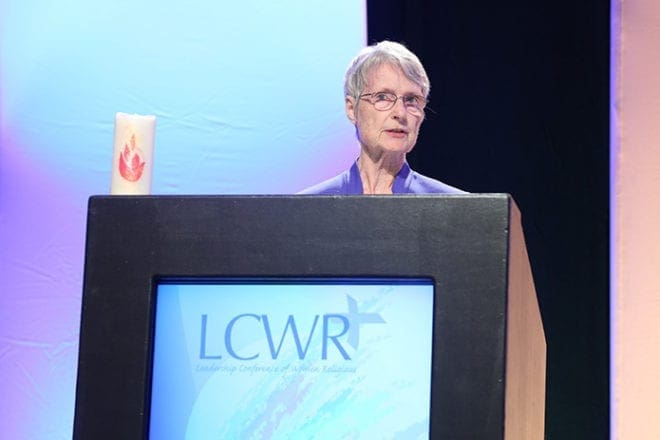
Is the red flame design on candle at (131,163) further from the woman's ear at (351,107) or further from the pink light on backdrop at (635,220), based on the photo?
the pink light on backdrop at (635,220)

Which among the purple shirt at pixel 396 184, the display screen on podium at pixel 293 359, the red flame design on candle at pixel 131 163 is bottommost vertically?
the display screen on podium at pixel 293 359

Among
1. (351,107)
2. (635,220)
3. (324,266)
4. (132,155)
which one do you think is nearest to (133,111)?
(351,107)

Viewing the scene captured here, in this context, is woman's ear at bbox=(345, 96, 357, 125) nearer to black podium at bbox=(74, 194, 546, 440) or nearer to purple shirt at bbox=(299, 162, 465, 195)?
purple shirt at bbox=(299, 162, 465, 195)

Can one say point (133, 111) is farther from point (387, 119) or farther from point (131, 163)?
point (131, 163)

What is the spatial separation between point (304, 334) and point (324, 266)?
0.06 metres

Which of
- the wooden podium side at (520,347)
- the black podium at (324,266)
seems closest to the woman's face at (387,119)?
the wooden podium side at (520,347)

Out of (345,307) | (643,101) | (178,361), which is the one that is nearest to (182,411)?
(178,361)

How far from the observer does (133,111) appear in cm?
273

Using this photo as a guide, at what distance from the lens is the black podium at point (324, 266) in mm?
977

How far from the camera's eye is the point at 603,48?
2.67 meters

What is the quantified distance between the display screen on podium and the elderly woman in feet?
2.89

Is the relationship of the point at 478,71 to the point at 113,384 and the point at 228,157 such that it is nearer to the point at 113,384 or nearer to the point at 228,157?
the point at 228,157

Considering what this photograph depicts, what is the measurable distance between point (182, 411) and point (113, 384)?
68 mm

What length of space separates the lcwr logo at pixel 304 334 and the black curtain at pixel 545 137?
1.69 meters
